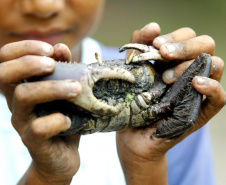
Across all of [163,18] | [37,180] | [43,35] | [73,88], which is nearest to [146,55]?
[73,88]

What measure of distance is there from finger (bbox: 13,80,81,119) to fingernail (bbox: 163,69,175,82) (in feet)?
1.51

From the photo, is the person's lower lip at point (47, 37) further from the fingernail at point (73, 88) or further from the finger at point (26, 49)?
the fingernail at point (73, 88)

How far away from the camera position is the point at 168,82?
153cm

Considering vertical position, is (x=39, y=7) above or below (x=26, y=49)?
above

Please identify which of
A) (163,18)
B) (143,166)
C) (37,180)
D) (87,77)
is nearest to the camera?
(87,77)

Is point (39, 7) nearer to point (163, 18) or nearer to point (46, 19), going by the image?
point (46, 19)

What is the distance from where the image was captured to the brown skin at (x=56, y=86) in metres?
1.20

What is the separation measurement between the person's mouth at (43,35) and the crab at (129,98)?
25.5 inches

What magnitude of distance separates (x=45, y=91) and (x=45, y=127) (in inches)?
4.4

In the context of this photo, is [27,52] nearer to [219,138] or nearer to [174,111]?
[174,111]

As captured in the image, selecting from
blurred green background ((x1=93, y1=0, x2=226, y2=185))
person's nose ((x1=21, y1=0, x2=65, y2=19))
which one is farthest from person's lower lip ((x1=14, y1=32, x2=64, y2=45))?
blurred green background ((x1=93, y1=0, x2=226, y2=185))

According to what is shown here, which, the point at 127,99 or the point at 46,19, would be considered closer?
the point at 127,99

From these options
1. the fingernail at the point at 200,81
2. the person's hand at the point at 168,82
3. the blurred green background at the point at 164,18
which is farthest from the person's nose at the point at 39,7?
the blurred green background at the point at 164,18

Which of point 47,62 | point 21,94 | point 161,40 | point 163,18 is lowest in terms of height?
point 21,94
